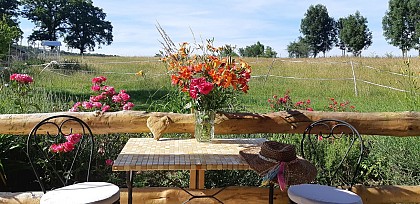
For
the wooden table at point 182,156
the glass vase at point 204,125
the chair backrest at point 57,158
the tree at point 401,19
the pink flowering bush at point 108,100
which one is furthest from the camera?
the tree at point 401,19

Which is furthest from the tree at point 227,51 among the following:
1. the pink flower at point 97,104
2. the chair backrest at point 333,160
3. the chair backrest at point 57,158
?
the pink flower at point 97,104

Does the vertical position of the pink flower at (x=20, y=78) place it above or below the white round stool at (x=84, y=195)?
above

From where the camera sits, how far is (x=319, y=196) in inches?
82.0

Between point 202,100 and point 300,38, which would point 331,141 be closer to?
point 202,100

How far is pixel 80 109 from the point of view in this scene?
3510 mm

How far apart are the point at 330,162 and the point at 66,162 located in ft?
7.15

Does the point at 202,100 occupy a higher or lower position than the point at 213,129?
higher

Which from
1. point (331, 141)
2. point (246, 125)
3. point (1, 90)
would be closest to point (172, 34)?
point (246, 125)

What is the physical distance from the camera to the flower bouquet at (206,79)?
235cm

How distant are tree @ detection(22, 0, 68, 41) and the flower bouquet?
4701cm

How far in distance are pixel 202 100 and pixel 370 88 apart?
30.6ft

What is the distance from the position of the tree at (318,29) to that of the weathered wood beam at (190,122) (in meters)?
47.1

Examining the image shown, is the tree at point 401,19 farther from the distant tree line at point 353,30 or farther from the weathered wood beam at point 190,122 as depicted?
the weathered wood beam at point 190,122

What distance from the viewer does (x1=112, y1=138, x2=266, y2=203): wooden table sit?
2042mm
